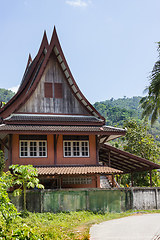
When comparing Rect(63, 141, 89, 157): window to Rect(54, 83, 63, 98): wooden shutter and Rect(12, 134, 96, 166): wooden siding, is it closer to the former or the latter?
Rect(12, 134, 96, 166): wooden siding

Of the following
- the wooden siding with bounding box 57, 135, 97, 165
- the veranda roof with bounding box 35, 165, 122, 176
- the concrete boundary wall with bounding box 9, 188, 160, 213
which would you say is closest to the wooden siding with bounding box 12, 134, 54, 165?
the wooden siding with bounding box 57, 135, 97, 165

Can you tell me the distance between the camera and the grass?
33.3 feet

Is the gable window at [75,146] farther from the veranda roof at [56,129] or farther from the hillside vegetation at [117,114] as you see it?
the hillside vegetation at [117,114]

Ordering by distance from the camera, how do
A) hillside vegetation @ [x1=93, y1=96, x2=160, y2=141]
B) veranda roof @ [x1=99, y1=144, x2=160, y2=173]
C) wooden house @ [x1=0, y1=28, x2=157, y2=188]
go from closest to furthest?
wooden house @ [x1=0, y1=28, x2=157, y2=188] → veranda roof @ [x1=99, y1=144, x2=160, y2=173] → hillside vegetation @ [x1=93, y1=96, x2=160, y2=141]

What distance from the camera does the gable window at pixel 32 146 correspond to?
21.3m

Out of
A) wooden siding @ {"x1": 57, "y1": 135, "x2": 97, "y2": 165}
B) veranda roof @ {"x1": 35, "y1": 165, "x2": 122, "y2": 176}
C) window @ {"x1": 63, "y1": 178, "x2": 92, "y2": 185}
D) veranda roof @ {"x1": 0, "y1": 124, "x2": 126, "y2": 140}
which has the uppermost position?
veranda roof @ {"x1": 0, "y1": 124, "x2": 126, "y2": 140}

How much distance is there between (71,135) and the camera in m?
22.4

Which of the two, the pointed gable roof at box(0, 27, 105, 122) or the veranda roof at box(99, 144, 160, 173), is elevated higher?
the pointed gable roof at box(0, 27, 105, 122)

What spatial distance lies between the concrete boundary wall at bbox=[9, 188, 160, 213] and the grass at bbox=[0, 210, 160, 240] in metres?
0.55

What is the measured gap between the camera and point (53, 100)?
75.0 ft

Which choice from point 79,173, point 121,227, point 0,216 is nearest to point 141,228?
point 121,227

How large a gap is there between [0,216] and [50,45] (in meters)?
15.2

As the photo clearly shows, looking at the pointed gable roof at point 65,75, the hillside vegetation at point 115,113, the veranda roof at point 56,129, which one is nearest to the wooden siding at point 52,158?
the veranda roof at point 56,129

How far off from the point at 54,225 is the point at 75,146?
9287 mm
